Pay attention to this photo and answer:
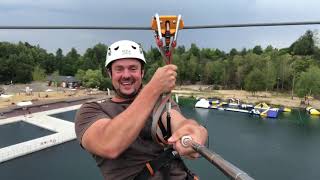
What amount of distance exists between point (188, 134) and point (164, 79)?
0.30 m

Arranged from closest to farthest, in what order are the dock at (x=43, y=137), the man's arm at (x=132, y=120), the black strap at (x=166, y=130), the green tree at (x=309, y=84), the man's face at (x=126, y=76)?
the man's arm at (x=132, y=120), the black strap at (x=166, y=130), the man's face at (x=126, y=76), the dock at (x=43, y=137), the green tree at (x=309, y=84)

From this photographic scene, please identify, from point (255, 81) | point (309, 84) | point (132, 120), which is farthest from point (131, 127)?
point (255, 81)

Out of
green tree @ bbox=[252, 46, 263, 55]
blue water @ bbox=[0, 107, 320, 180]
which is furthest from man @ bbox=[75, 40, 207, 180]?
green tree @ bbox=[252, 46, 263, 55]

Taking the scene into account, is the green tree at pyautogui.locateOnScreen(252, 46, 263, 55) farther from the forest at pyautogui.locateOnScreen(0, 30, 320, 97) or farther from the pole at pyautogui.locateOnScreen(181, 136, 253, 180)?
the pole at pyautogui.locateOnScreen(181, 136, 253, 180)

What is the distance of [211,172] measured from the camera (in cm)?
1520

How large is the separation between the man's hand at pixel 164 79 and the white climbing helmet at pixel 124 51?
1.32 feet

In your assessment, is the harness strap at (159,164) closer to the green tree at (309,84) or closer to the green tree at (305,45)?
the green tree at (309,84)

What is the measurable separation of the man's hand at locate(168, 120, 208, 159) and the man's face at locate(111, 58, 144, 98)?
0.36 metres

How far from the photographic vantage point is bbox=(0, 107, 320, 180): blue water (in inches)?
609

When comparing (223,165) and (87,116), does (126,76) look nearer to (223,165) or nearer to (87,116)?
(87,116)

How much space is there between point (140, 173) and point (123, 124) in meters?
0.42

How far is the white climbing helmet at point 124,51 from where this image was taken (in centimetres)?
174

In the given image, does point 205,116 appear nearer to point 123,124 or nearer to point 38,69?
point 123,124

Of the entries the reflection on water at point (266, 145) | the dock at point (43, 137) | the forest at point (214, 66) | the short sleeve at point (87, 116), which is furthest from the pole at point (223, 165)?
the forest at point (214, 66)
